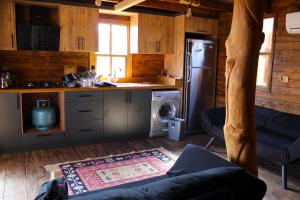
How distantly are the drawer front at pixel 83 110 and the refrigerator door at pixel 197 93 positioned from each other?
1.73m

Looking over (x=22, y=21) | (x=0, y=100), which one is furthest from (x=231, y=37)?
(x=22, y=21)

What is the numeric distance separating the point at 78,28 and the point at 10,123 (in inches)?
69.7

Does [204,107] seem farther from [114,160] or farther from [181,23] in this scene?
[114,160]

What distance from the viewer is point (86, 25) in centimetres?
442

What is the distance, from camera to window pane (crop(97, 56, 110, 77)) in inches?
196

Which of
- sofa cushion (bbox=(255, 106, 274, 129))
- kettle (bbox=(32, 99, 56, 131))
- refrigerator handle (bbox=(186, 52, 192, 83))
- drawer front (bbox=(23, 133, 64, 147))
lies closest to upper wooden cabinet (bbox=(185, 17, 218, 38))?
refrigerator handle (bbox=(186, 52, 192, 83))

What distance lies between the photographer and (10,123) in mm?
3855

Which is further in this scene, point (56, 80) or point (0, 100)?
point (56, 80)

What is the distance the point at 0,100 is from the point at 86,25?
1.73 metres

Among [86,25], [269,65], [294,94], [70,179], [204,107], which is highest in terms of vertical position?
[86,25]

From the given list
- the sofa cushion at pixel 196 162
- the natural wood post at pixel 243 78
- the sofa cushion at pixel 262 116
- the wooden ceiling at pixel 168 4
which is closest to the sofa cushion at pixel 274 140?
the sofa cushion at pixel 262 116

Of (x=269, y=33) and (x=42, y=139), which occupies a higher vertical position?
(x=269, y=33)

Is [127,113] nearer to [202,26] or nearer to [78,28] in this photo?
[78,28]

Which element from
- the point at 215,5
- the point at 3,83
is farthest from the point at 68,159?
the point at 215,5
